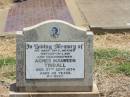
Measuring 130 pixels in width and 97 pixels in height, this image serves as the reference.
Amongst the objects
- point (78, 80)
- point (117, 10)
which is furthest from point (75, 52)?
point (117, 10)

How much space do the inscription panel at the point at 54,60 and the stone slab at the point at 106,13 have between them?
4.01 m

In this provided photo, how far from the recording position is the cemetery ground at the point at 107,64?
698 centimetres

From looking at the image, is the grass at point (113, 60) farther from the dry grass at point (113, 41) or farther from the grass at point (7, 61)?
the grass at point (7, 61)

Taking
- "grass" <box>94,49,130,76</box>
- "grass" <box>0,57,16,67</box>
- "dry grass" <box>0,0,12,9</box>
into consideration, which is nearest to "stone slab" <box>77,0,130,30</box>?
"grass" <box>94,49,130,76</box>

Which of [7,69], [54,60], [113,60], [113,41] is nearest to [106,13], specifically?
[113,41]

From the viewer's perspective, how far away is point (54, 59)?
6.05 m

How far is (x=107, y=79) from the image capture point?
24.0 feet

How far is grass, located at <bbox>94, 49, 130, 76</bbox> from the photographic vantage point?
7683 mm

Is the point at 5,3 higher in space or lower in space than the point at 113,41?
higher

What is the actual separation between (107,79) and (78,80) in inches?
49.7

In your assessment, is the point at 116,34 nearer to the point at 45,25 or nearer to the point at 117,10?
the point at 117,10

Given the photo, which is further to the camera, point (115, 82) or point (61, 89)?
point (115, 82)

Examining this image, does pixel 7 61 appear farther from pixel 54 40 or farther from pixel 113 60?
pixel 54 40

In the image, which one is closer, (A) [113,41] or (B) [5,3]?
(A) [113,41]
